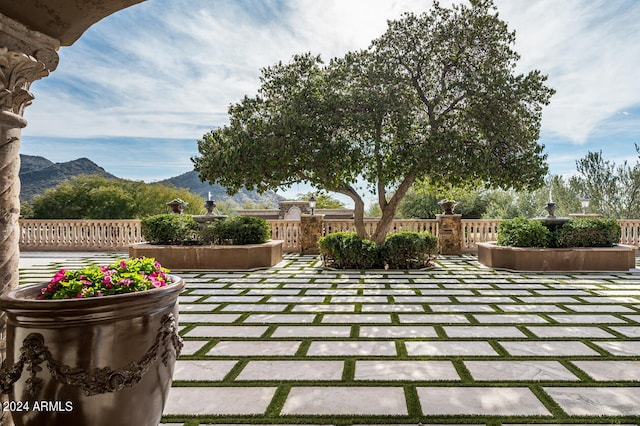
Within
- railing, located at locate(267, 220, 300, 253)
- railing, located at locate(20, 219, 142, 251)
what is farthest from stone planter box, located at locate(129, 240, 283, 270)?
railing, located at locate(20, 219, 142, 251)

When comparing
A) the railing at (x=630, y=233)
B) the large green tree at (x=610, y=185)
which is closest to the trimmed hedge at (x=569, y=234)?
the railing at (x=630, y=233)

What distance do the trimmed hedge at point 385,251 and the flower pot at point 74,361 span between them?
671cm

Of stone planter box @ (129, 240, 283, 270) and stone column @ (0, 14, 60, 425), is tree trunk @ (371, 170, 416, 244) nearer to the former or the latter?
stone planter box @ (129, 240, 283, 270)

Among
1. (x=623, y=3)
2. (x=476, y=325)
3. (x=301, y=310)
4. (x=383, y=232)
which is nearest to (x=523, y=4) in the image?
(x=623, y=3)

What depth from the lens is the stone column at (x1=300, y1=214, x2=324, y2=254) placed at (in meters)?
11.8

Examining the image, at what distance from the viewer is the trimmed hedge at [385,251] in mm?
8266

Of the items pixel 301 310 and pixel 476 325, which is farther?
pixel 301 310

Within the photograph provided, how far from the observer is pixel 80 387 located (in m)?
1.63

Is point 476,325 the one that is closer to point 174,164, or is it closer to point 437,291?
point 437,291

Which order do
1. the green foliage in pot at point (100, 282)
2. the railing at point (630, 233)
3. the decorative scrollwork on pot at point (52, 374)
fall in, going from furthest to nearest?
the railing at point (630, 233) → the green foliage in pot at point (100, 282) → the decorative scrollwork on pot at point (52, 374)

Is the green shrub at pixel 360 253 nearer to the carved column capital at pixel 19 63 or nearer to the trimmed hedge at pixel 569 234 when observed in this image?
the trimmed hedge at pixel 569 234

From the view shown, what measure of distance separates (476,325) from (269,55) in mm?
7401

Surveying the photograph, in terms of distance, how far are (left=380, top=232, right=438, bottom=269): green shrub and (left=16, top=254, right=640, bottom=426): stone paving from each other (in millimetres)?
2225

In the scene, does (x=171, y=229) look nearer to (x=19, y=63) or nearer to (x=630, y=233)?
(x=19, y=63)
